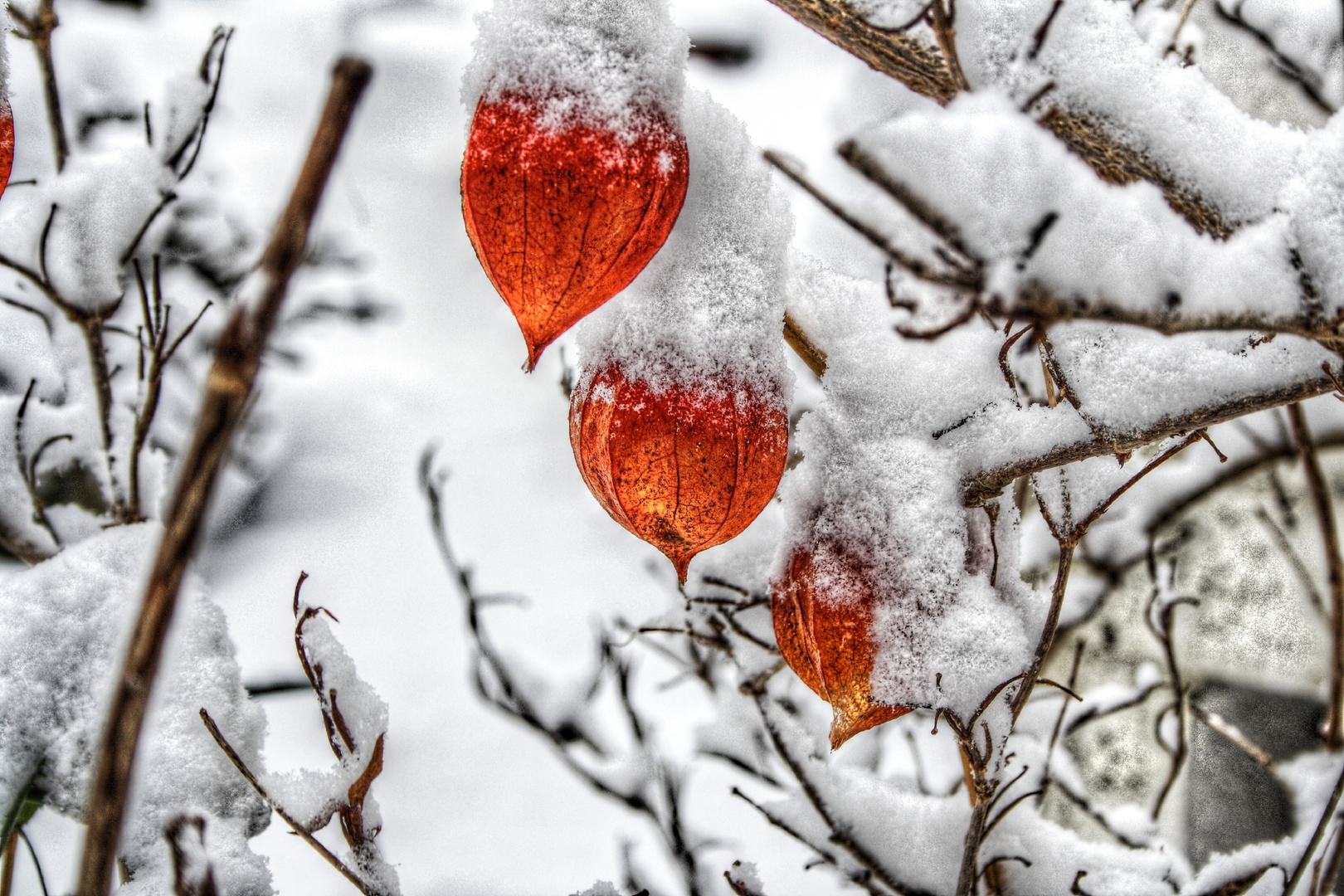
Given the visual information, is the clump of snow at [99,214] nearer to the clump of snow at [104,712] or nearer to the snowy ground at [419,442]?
the clump of snow at [104,712]

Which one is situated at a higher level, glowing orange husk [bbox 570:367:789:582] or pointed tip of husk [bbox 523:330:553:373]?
pointed tip of husk [bbox 523:330:553:373]

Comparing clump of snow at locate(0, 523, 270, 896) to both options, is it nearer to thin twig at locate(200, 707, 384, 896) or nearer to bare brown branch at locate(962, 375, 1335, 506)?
thin twig at locate(200, 707, 384, 896)

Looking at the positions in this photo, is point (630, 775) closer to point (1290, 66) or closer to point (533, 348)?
point (533, 348)

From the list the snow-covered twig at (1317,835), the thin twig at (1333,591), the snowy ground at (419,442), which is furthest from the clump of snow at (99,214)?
the thin twig at (1333,591)

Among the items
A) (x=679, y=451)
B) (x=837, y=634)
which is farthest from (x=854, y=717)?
(x=679, y=451)

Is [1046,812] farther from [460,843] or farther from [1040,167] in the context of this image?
[1040,167]

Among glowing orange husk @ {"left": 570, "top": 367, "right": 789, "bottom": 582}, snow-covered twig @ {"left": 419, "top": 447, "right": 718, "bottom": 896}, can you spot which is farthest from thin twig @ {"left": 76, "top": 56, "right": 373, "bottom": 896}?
snow-covered twig @ {"left": 419, "top": 447, "right": 718, "bottom": 896}

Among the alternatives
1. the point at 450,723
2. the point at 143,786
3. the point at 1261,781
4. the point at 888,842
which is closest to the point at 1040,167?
the point at 888,842
